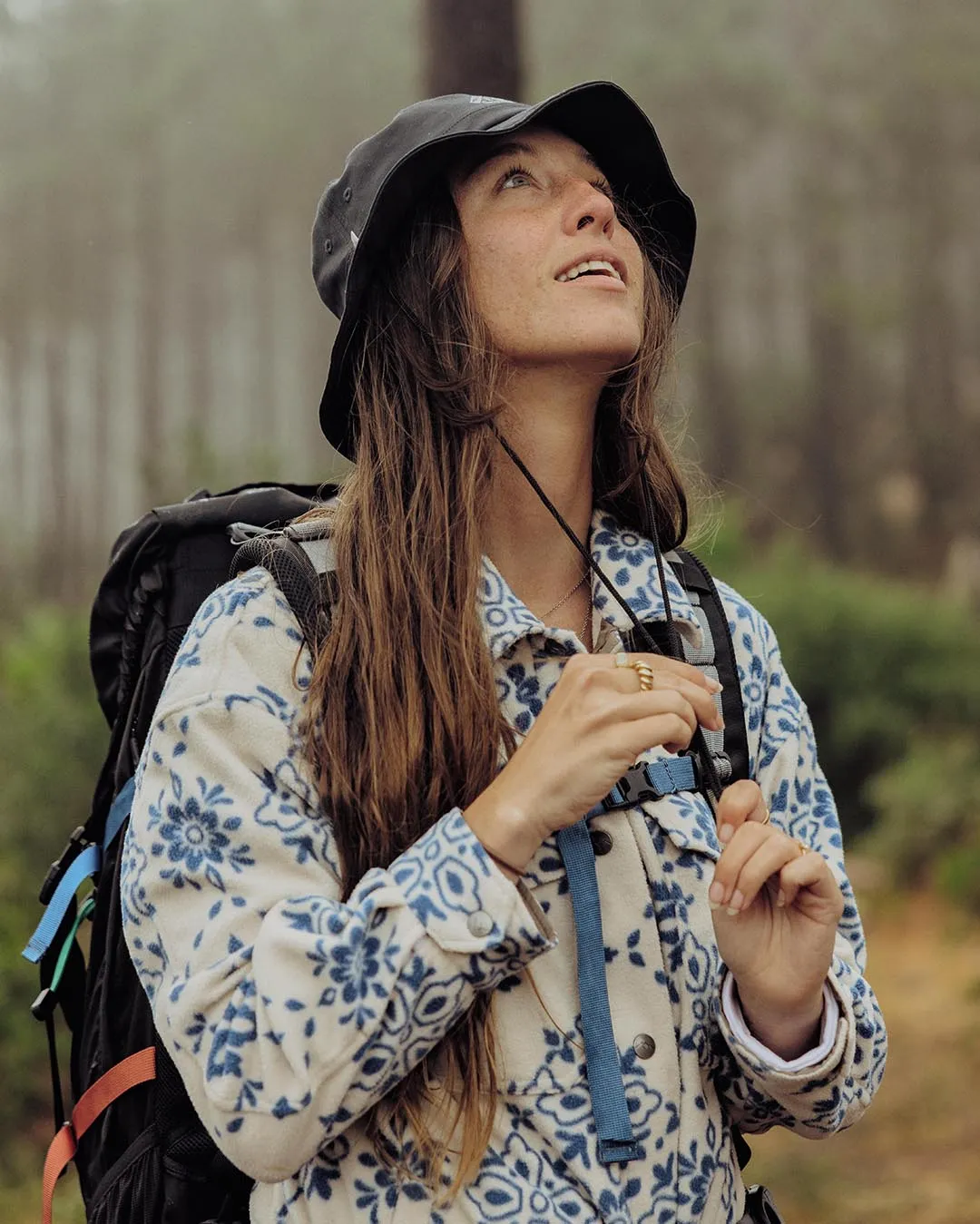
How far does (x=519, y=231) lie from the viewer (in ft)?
6.49

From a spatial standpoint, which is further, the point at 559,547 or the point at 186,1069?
the point at 559,547

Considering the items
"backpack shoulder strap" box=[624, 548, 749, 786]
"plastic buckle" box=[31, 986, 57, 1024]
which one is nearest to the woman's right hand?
"backpack shoulder strap" box=[624, 548, 749, 786]

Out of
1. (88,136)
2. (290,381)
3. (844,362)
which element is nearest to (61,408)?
(290,381)

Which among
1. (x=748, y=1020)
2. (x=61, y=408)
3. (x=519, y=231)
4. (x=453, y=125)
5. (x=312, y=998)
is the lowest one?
(x=61, y=408)

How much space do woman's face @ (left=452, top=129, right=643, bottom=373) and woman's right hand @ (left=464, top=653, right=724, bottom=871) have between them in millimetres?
533

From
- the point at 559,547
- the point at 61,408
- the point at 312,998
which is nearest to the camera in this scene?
the point at 312,998

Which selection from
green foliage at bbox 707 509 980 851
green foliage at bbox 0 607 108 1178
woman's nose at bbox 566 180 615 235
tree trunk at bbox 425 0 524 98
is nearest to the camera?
woman's nose at bbox 566 180 615 235

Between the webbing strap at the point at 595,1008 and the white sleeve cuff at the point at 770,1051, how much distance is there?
0.16m

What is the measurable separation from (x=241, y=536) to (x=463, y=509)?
35 centimetres

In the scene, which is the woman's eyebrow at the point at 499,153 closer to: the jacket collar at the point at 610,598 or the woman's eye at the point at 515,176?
the woman's eye at the point at 515,176

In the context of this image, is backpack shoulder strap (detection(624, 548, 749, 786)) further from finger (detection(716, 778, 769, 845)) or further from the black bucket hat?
the black bucket hat

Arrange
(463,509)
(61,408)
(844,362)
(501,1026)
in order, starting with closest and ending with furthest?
(501,1026)
(463,509)
(844,362)
(61,408)

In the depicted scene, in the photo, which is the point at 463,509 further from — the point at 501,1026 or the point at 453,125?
the point at 501,1026

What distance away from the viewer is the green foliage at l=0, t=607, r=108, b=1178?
16.9 feet
